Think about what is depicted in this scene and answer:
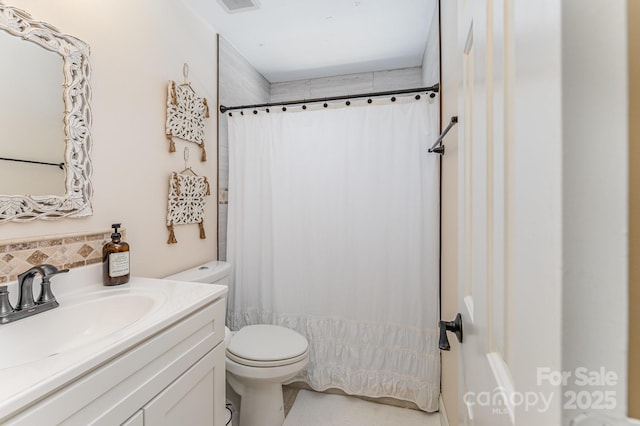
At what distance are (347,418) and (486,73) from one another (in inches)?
74.9

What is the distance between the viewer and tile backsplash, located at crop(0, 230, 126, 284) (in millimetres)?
942

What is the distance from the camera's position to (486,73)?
1.64 feet

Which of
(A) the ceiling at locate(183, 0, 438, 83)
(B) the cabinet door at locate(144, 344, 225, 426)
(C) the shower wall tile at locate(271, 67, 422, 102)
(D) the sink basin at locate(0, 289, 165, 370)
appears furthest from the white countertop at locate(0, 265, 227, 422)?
(C) the shower wall tile at locate(271, 67, 422, 102)

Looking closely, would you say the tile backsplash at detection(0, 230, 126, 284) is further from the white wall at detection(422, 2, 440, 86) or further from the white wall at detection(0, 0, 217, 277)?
the white wall at detection(422, 2, 440, 86)

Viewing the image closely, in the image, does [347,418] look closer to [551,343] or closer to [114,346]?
[114,346]

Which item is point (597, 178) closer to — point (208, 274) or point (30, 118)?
point (30, 118)

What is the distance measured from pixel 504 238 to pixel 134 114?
159 cm

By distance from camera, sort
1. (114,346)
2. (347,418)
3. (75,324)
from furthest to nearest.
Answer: (347,418) < (75,324) < (114,346)

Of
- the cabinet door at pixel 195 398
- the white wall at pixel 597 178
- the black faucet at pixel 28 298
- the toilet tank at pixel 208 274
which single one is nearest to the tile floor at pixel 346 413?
the cabinet door at pixel 195 398

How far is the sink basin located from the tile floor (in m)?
1.15

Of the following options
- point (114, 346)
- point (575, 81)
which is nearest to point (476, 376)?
point (575, 81)

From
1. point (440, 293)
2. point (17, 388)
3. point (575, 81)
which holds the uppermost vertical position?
point (575, 81)

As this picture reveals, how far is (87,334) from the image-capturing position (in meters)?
1.00

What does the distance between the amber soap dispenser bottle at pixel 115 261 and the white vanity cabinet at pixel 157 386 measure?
1.44 ft
